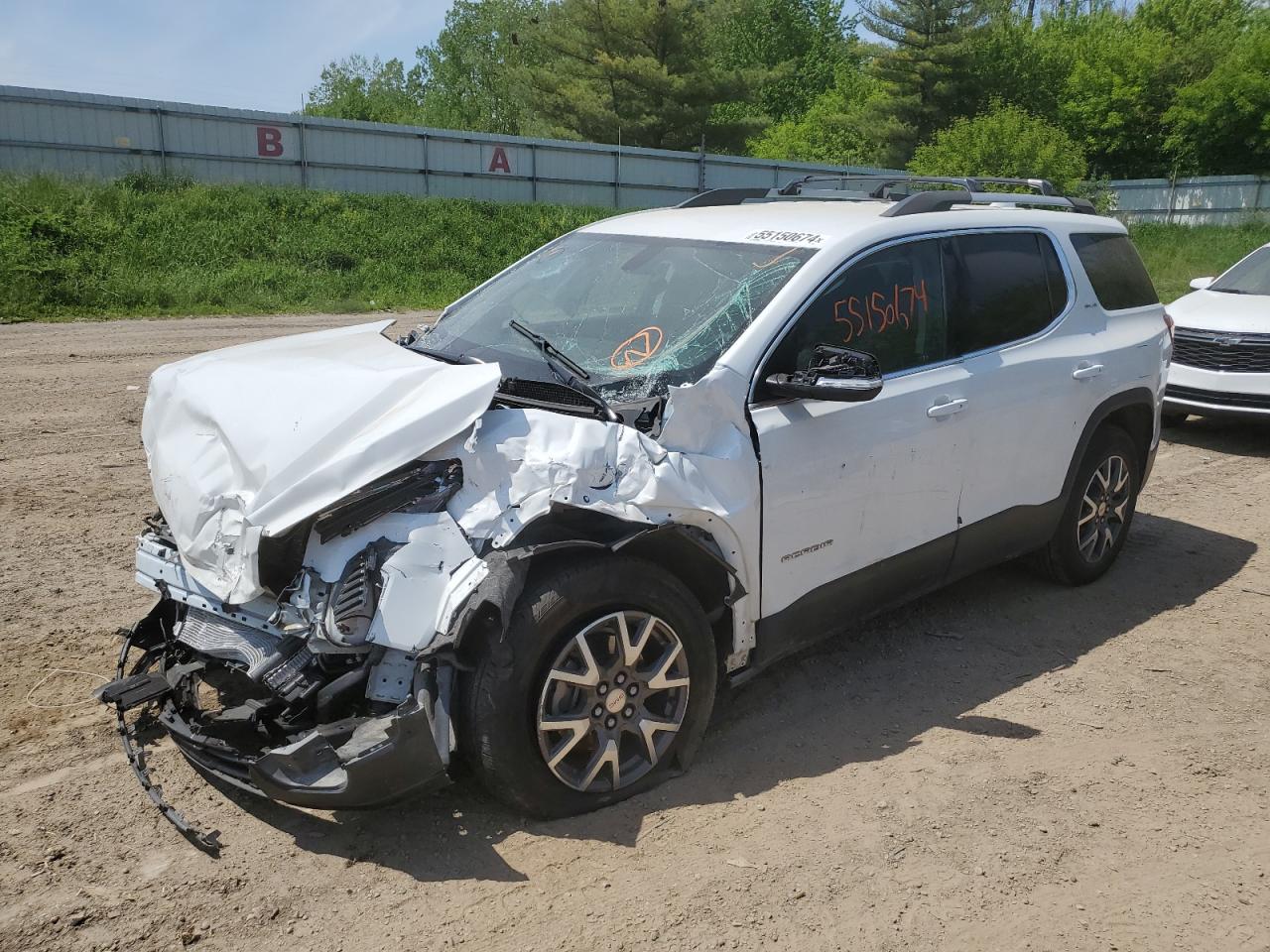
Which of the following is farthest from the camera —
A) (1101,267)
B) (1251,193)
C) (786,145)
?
(786,145)

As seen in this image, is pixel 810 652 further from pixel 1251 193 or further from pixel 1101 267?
pixel 1251 193

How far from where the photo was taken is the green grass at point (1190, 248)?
2547cm

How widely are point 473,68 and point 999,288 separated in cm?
6397

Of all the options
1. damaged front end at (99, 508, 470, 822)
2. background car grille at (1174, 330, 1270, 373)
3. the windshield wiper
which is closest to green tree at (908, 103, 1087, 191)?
background car grille at (1174, 330, 1270, 373)

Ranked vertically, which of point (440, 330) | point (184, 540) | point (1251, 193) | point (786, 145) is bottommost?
point (184, 540)

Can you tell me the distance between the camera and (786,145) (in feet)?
159

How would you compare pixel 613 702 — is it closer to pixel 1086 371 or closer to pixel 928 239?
pixel 928 239

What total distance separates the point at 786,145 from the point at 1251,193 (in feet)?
66.5

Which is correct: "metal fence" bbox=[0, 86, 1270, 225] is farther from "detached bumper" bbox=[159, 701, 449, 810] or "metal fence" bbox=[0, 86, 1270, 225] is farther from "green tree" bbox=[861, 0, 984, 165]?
"detached bumper" bbox=[159, 701, 449, 810]

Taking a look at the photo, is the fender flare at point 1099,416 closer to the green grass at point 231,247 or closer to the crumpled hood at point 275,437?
the crumpled hood at point 275,437

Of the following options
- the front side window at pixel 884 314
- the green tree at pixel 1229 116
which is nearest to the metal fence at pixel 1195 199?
the green tree at pixel 1229 116

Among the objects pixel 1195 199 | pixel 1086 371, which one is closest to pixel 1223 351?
pixel 1086 371

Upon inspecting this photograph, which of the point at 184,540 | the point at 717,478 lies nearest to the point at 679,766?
the point at 717,478

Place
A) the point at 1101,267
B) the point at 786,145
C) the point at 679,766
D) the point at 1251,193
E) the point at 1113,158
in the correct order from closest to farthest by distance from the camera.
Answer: the point at 679,766
the point at 1101,267
the point at 1251,193
the point at 1113,158
the point at 786,145
